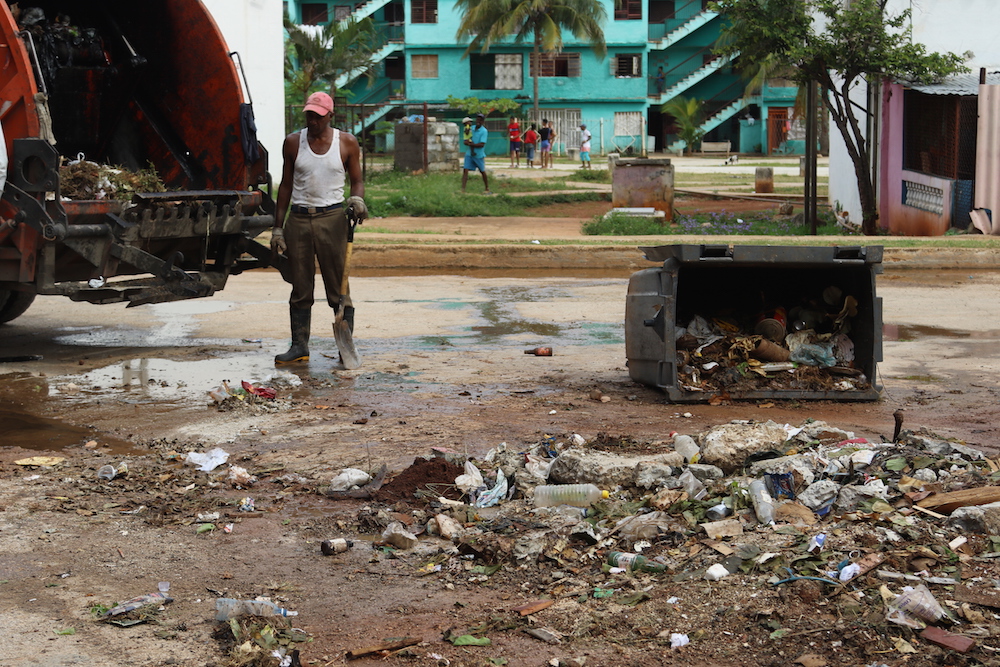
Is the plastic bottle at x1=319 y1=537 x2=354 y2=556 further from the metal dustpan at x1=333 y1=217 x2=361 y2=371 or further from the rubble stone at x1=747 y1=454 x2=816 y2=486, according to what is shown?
the metal dustpan at x1=333 y1=217 x2=361 y2=371

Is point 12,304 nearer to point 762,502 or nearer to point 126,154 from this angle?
point 126,154

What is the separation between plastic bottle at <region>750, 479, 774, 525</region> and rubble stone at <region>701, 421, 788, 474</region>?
40 centimetres

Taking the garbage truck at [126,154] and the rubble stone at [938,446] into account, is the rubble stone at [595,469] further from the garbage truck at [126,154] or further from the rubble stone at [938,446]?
the garbage truck at [126,154]

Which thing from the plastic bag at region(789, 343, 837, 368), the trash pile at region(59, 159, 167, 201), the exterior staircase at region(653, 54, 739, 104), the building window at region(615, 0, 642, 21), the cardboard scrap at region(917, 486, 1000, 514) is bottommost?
the cardboard scrap at region(917, 486, 1000, 514)

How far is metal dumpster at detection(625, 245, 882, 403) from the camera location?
21.8ft

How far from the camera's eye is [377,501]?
4957 millimetres

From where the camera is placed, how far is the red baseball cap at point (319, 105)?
288 inches

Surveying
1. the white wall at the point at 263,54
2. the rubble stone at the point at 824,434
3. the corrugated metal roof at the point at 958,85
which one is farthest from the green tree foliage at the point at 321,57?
the rubble stone at the point at 824,434

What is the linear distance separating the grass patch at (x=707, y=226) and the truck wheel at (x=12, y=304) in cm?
882

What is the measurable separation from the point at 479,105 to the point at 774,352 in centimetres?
4055

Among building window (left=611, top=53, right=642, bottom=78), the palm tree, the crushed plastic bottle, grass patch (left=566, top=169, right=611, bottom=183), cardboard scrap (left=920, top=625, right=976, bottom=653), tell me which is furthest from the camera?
building window (left=611, top=53, right=642, bottom=78)

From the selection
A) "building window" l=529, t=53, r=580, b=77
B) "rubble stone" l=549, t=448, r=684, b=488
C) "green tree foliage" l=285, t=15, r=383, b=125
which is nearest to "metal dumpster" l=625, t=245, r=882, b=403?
"rubble stone" l=549, t=448, r=684, b=488

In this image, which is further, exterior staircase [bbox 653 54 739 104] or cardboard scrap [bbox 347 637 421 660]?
exterior staircase [bbox 653 54 739 104]

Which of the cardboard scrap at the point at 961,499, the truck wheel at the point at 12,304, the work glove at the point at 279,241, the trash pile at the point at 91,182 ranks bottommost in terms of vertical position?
the cardboard scrap at the point at 961,499
